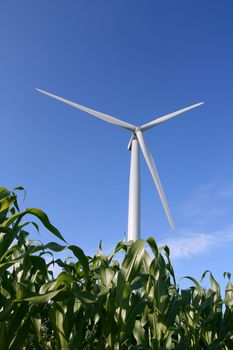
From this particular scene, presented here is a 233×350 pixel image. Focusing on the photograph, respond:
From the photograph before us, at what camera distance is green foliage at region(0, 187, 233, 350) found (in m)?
2.61

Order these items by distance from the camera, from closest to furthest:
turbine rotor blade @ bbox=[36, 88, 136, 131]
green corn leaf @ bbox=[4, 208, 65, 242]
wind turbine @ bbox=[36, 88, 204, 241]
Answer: green corn leaf @ bbox=[4, 208, 65, 242], wind turbine @ bbox=[36, 88, 204, 241], turbine rotor blade @ bbox=[36, 88, 136, 131]

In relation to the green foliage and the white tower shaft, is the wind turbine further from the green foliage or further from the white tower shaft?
the green foliage

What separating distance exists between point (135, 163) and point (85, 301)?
1401 centimetres

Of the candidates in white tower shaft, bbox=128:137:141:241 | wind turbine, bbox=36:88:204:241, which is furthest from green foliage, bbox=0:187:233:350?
white tower shaft, bbox=128:137:141:241

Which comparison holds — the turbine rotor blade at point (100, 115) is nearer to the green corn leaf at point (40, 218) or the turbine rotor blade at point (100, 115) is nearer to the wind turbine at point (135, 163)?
the wind turbine at point (135, 163)

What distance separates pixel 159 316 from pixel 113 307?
0.73m

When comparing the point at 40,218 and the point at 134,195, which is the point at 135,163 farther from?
the point at 40,218

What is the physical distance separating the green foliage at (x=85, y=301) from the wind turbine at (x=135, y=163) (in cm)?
868

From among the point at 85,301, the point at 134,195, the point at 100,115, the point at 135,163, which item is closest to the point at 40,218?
the point at 85,301

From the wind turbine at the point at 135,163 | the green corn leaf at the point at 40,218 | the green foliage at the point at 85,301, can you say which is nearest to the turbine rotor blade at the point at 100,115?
the wind turbine at the point at 135,163

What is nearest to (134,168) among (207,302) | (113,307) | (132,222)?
(132,222)

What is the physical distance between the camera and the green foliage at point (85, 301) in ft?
8.57

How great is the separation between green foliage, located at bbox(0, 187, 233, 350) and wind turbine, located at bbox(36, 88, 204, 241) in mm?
8682

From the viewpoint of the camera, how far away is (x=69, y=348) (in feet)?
9.70
